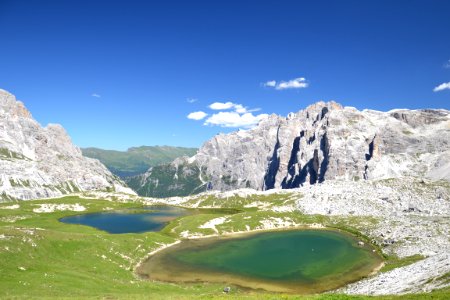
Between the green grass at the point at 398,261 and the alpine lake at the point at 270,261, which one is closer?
the alpine lake at the point at 270,261

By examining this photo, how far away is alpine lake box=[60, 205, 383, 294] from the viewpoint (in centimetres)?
8039

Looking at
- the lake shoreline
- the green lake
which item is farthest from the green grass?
the green lake

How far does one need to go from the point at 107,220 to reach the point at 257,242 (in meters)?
104

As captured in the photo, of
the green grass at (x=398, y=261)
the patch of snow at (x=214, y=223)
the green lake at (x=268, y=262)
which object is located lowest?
the green lake at (x=268, y=262)

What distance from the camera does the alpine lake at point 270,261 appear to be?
80.4m

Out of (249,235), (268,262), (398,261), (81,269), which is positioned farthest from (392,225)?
(81,269)

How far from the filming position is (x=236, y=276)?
8412cm

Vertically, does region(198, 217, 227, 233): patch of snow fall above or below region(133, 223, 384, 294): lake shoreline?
above

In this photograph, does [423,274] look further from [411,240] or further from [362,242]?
[362,242]

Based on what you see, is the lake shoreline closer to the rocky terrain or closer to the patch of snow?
the rocky terrain

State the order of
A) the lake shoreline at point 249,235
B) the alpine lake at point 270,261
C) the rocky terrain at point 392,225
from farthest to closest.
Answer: the alpine lake at point 270,261
the lake shoreline at point 249,235
the rocky terrain at point 392,225

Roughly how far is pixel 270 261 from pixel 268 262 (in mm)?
1457

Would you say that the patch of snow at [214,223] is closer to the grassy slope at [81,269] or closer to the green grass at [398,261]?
the grassy slope at [81,269]

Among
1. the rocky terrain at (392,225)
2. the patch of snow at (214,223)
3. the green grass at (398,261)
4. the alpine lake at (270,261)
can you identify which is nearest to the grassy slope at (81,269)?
the alpine lake at (270,261)
